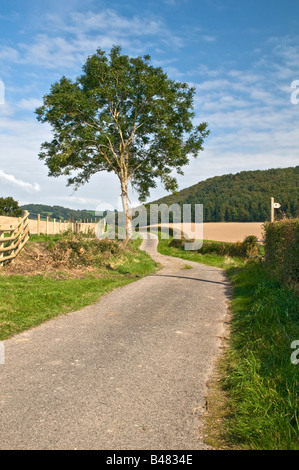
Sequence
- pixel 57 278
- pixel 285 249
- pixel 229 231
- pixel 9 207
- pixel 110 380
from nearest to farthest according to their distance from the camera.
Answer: pixel 110 380 → pixel 285 249 → pixel 57 278 → pixel 229 231 → pixel 9 207

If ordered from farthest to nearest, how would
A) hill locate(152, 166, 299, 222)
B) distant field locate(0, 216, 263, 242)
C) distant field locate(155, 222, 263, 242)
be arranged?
hill locate(152, 166, 299, 222)
distant field locate(155, 222, 263, 242)
distant field locate(0, 216, 263, 242)

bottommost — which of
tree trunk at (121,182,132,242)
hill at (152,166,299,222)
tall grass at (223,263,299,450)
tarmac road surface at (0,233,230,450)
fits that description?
tarmac road surface at (0,233,230,450)

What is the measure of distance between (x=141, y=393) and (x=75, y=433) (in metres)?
1.09

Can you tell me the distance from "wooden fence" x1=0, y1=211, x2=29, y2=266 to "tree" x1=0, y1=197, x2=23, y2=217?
162 ft

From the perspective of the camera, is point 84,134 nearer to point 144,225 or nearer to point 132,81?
point 132,81

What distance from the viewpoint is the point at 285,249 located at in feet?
37.6

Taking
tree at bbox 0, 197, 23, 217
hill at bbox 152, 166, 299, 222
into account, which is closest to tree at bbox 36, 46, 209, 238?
hill at bbox 152, 166, 299, 222

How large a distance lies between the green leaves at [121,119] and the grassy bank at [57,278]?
901 centimetres

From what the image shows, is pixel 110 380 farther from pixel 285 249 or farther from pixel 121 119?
pixel 121 119

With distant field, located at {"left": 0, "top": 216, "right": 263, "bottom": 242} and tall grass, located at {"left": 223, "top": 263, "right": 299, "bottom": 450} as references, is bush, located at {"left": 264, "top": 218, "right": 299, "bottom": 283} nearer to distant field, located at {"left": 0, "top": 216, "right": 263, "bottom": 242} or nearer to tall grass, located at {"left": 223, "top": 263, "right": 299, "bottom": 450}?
tall grass, located at {"left": 223, "top": 263, "right": 299, "bottom": 450}

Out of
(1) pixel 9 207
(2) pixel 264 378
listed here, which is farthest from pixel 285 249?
(1) pixel 9 207

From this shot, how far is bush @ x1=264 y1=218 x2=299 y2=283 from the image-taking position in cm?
1015

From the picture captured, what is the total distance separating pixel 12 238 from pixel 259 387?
447 inches
